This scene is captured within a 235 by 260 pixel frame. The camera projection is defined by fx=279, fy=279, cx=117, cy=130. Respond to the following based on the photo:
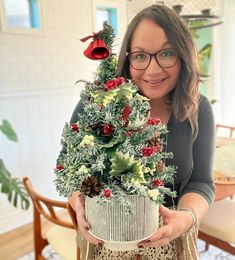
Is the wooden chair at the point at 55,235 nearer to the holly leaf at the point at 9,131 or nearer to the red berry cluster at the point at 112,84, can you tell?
the red berry cluster at the point at 112,84

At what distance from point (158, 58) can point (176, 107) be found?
17 cm

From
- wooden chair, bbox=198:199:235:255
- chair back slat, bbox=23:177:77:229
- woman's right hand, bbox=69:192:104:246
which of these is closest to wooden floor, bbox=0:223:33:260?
chair back slat, bbox=23:177:77:229

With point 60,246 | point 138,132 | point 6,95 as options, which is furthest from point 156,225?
point 6,95

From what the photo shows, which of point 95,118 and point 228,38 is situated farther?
point 228,38

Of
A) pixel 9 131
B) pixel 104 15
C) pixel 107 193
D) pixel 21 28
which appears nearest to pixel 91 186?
pixel 107 193

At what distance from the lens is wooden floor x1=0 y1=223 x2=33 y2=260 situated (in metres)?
1.91

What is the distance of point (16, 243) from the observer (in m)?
2.03

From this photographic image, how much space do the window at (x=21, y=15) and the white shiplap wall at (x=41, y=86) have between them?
5cm

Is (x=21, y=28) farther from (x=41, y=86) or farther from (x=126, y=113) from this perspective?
(x=126, y=113)

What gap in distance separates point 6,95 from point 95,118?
67.6 inches

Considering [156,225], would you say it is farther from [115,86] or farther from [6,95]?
[6,95]

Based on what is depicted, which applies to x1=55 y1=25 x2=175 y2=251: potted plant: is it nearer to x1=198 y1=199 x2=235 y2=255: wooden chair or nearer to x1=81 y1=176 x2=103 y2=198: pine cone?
x1=81 y1=176 x2=103 y2=198: pine cone

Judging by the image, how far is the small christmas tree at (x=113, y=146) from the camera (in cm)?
53

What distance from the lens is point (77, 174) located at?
0.54 meters
